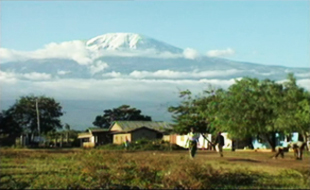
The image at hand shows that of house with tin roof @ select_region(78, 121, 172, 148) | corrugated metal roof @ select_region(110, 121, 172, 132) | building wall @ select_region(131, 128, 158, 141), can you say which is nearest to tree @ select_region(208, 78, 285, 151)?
house with tin roof @ select_region(78, 121, 172, 148)

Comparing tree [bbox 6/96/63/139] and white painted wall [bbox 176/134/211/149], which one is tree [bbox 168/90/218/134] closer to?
white painted wall [bbox 176/134/211/149]

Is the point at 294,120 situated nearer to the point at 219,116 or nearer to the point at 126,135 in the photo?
the point at 219,116

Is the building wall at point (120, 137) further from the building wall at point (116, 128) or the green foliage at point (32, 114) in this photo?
the green foliage at point (32, 114)

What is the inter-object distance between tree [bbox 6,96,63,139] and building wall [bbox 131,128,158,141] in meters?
20.9

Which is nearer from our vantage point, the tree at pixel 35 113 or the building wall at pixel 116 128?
the building wall at pixel 116 128

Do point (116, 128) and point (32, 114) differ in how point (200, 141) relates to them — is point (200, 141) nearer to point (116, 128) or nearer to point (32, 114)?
point (116, 128)

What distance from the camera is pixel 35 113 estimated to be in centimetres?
8144

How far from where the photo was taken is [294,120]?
3356cm

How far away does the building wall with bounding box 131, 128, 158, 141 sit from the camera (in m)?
65.1

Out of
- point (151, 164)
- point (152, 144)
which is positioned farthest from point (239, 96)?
point (151, 164)

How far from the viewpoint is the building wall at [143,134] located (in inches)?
2562

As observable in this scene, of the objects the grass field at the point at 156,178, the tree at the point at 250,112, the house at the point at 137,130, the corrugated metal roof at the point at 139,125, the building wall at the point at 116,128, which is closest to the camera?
the grass field at the point at 156,178

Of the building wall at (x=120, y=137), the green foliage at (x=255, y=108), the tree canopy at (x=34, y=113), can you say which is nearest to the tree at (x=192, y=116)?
the green foliage at (x=255, y=108)

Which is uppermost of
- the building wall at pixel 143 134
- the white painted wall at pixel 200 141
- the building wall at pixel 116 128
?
the building wall at pixel 116 128
